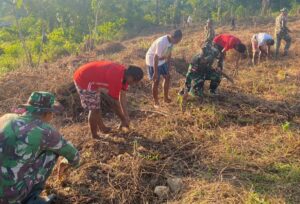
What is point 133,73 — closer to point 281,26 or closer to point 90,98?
point 90,98

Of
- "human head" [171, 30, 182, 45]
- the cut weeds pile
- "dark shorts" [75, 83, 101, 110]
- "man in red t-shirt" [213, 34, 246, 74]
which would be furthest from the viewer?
"man in red t-shirt" [213, 34, 246, 74]

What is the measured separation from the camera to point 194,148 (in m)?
4.65

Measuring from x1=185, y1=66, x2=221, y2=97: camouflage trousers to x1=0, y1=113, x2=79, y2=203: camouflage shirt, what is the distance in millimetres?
3652

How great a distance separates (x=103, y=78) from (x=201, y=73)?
8.01ft

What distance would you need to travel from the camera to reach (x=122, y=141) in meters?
4.86

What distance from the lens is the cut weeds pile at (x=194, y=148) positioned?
148 inches

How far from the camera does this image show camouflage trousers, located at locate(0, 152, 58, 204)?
3.02 metres

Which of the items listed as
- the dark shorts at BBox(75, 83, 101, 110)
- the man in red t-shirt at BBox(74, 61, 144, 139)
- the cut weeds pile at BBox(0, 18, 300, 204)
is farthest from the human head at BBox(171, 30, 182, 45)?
the dark shorts at BBox(75, 83, 101, 110)

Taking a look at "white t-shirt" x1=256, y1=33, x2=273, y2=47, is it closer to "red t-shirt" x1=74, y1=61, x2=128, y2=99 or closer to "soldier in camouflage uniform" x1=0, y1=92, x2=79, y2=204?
"red t-shirt" x1=74, y1=61, x2=128, y2=99

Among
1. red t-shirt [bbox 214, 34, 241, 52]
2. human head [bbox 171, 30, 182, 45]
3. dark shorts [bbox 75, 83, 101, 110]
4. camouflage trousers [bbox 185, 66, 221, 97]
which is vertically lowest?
camouflage trousers [bbox 185, 66, 221, 97]

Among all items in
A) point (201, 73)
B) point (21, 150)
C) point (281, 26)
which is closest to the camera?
point (21, 150)

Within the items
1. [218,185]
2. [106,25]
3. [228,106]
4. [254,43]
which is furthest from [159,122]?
[106,25]

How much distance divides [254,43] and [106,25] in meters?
10.2

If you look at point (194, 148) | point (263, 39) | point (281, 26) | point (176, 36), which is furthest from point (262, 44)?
point (194, 148)
